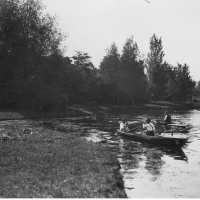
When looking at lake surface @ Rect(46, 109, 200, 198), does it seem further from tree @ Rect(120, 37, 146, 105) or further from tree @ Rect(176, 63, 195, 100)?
tree @ Rect(176, 63, 195, 100)

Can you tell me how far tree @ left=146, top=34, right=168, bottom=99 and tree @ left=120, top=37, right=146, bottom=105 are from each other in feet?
31.4

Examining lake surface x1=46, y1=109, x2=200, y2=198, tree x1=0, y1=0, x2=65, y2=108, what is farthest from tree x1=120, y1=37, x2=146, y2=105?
lake surface x1=46, y1=109, x2=200, y2=198

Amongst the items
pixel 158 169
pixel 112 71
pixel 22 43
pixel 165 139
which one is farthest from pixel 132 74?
pixel 158 169

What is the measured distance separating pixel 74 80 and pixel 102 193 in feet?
203

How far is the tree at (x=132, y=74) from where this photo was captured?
277 feet

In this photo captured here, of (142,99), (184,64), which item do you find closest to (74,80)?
(142,99)

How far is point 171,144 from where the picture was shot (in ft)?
77.5

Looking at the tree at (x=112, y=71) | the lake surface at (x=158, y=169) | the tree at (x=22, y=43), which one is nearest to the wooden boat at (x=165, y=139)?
the lake surface at (x=158, y=169)

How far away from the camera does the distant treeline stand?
37375 millimetres

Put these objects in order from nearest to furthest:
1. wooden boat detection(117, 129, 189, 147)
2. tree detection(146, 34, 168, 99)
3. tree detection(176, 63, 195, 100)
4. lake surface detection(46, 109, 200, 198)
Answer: lake surface detection(46, 109, 200, 198) < wooden boat detection(117, 129, 189, 147) < tree detection(176, 63, 195, 100) < tree detection(146, 34, 168, 99)

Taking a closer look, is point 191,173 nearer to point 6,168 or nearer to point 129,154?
point 129,154

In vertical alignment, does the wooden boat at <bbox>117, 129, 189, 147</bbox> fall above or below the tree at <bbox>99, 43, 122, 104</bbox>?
below

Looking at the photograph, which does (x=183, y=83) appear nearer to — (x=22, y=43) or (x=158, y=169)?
(x=22, y=43)

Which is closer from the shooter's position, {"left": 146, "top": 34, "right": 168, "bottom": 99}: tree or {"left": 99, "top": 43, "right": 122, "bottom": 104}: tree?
{"left": 99, "top": 43, "right": 122, "bottom": 104}: tree
